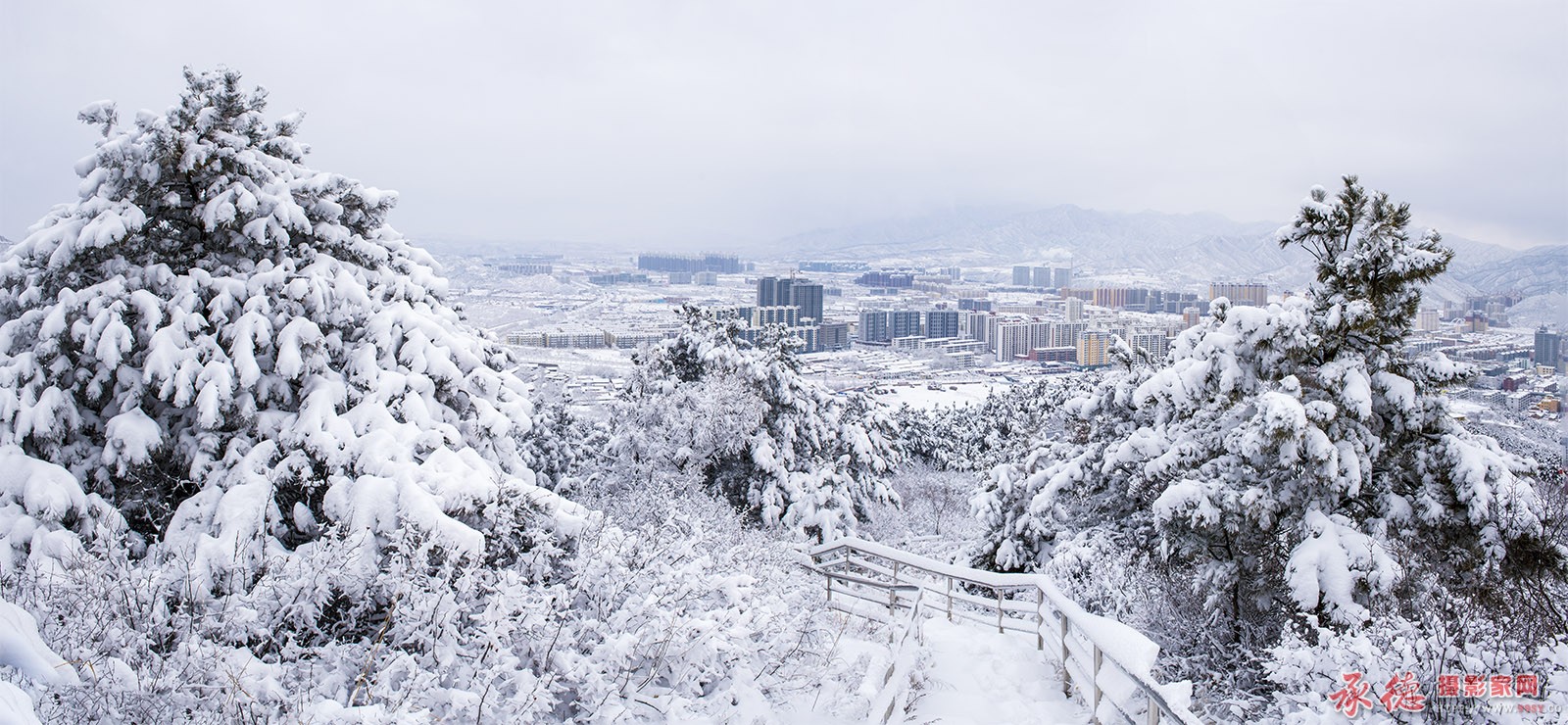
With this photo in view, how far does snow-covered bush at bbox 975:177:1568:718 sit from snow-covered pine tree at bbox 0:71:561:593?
8148mm

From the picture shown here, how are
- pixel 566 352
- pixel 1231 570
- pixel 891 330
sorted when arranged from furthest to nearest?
pixel 891 330, pixel 566 352, pixel 1231 570

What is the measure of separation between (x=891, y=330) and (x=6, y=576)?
16633 centimetres

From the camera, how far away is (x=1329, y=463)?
9461mm

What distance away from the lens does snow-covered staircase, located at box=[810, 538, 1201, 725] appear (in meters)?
4.74

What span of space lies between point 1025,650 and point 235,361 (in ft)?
26.0

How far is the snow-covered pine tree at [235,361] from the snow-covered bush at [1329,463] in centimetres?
815

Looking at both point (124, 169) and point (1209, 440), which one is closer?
point (124, 169)

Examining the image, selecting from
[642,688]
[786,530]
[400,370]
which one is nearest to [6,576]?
[400,370]

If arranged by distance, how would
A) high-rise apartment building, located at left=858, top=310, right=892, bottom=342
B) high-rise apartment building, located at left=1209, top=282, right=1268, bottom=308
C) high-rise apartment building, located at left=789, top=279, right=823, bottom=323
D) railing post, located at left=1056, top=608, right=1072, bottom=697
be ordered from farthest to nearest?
high-rise apartment building, located at left=858, top=310, right=892, bottom=342
high-rise apartment building, located at left=789, top=279, right=823, bottom=323
high-rise apartment building, located at left=1209, top=282, right=1268, bottom=308
railing post, located at left=1056, top=608, right=1072, bottom=697

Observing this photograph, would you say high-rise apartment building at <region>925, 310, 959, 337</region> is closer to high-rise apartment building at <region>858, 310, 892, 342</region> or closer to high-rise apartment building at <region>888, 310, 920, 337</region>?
high-rise apartment building at <region>888, 310, 920, 337</region>

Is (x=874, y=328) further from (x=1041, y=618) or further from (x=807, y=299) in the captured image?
(x=1041, y=618)

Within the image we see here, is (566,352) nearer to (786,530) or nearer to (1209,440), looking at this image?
(786,530)

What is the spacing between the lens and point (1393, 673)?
534 centimetres

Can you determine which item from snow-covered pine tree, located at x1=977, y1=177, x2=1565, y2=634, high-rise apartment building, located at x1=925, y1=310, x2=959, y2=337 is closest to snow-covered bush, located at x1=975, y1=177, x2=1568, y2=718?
snow-covered pine tree, located at x1=977, y1=177, x2=1565, y2=634
